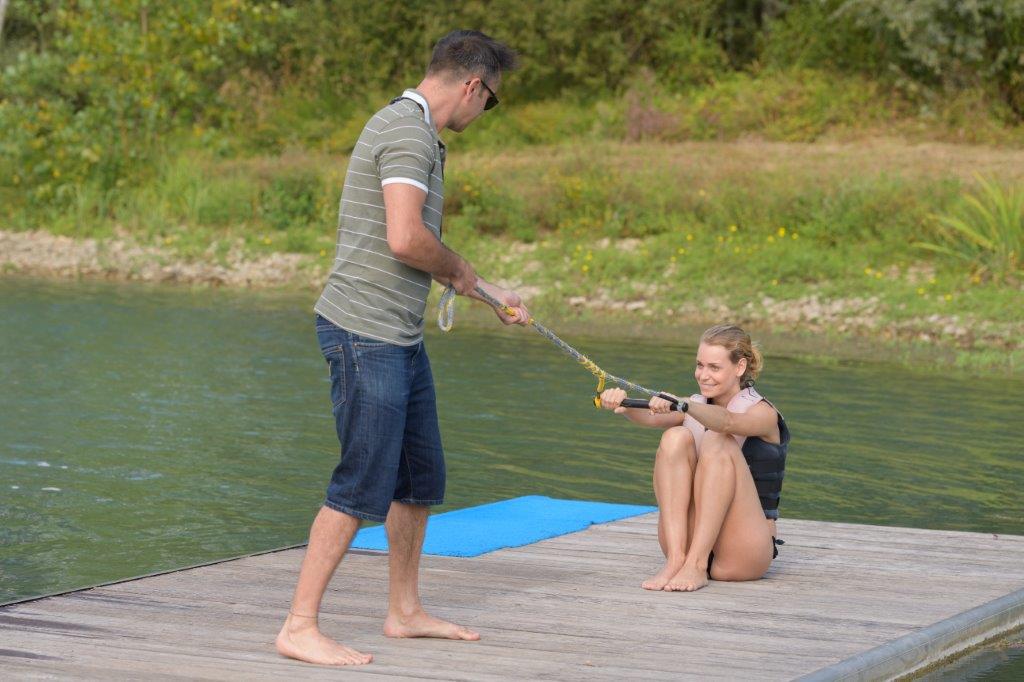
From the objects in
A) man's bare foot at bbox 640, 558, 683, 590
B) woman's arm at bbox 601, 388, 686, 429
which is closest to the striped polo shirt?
woman's arm at bbox 601, 388, 686, 429

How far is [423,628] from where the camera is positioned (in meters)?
→ 5.41

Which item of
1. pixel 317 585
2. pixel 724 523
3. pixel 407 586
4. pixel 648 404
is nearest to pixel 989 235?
pixel 724 523

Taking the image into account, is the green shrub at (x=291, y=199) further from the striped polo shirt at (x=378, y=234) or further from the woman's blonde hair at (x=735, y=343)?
the striped polo shirt at (x=378, y=234)

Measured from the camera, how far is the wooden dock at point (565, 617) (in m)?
5.04

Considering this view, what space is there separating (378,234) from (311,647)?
4.12ft

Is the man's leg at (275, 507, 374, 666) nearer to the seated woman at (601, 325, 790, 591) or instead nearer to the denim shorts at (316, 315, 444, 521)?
the denim shorts at (316, 315, 444, 521)

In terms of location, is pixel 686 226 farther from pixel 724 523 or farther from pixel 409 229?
pixel 409 229

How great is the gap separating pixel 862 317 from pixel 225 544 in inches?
433

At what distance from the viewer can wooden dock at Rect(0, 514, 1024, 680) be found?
16.5 feet

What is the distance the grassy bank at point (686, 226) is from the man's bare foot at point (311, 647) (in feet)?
39.1

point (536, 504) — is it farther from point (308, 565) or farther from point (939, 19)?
point (939, 19)

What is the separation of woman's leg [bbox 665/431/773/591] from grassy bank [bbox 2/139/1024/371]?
10.1 metres

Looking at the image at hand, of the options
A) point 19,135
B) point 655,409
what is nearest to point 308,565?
point 655,409

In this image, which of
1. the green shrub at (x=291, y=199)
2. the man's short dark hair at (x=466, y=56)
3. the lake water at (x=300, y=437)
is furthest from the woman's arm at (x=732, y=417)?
the green shrub at (x=291, y=199)
